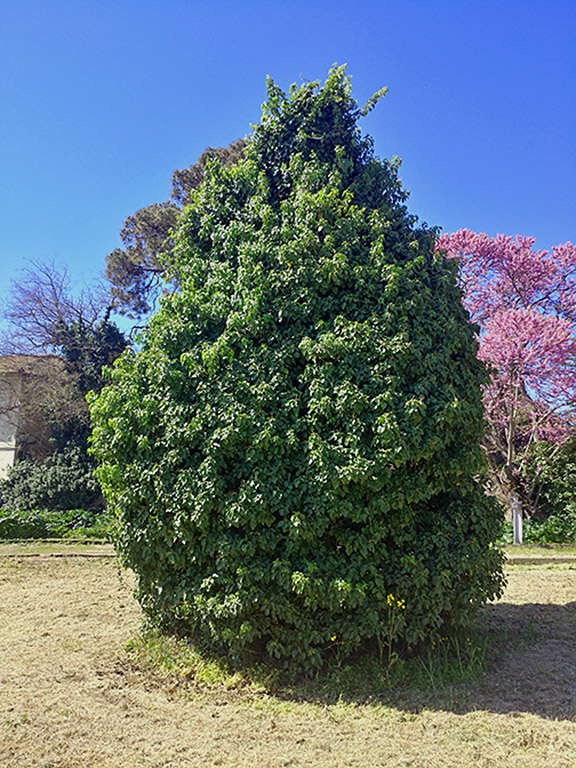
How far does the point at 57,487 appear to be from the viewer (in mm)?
14031

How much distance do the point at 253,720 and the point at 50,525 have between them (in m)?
9.87

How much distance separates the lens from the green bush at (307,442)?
12.3 feet

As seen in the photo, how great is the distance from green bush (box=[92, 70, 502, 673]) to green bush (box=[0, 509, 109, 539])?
7452mm

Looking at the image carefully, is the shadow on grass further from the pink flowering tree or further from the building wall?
the building wall

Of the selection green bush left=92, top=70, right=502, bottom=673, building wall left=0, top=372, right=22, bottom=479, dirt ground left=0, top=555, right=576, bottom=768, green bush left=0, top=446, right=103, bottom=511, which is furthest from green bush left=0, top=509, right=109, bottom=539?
green bush left=92, top=70, right=502, bottom=673

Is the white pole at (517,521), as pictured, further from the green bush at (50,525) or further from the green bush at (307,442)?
the green bush at (50,525)

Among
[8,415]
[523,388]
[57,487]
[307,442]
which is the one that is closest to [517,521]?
[523,388]

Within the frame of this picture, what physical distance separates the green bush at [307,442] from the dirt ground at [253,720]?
47 cm

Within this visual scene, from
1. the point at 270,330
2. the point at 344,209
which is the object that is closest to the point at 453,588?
the point at 270,330

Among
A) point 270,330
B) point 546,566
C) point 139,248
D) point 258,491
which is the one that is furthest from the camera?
point 139,248

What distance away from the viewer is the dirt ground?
2848 millimetres

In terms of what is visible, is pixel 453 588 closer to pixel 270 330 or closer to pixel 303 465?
pixel 303 465

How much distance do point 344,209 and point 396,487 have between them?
231 cm

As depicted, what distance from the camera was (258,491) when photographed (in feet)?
12.5
